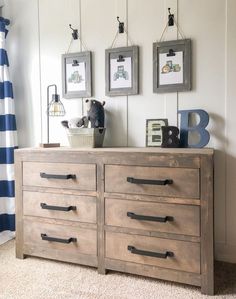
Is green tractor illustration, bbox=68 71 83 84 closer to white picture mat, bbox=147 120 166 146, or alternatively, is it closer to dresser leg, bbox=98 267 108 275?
white picture mat, bbox=147 120 166 146

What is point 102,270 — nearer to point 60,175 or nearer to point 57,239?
point 57,239

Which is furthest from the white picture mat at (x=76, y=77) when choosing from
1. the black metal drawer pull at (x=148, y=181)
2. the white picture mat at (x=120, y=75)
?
the black metal drawer pull at (x=148, y=181)

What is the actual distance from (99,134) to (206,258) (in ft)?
3.41

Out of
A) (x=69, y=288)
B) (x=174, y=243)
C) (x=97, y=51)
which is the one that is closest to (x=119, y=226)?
(x=174, y=243)

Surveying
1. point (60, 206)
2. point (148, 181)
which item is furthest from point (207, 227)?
point (60, 206)

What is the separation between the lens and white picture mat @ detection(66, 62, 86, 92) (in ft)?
7.59

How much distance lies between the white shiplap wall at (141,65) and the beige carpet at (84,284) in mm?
451

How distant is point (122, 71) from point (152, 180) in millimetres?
943

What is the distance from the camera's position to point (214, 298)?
61.0 inches

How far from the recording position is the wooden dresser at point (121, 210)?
1.59m

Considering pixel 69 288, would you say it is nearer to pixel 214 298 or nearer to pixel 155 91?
pixel 214 298

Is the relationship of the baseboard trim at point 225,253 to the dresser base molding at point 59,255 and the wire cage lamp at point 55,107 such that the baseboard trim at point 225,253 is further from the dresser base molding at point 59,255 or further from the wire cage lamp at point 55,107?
the wire cage lamp at point 55,107

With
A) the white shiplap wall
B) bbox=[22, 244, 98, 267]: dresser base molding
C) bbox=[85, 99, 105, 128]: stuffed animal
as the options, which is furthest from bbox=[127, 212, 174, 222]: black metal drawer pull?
bbox=[85, 99, 105, 128]: stuffed animal

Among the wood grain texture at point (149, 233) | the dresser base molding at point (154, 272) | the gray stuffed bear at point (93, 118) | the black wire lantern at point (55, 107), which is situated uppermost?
the black wire lantern at point (55, 107)
